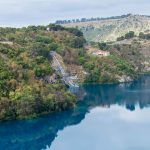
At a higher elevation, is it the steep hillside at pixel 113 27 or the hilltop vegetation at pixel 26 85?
the steep hillside at pixel 113 27

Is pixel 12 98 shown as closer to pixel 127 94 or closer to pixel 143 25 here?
pixel 127 94

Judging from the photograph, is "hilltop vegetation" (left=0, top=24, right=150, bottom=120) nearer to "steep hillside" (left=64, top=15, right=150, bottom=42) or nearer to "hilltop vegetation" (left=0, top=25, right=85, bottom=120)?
"hilltop vegetation" (left=0, top=25, right=85, bottom=120)

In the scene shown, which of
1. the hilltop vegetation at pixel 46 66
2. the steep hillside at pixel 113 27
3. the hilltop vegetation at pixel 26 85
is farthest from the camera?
the steep hillside at pixel 113 27

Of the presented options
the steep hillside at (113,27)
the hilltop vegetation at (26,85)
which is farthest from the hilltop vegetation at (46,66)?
the steep hillside at (113,27)

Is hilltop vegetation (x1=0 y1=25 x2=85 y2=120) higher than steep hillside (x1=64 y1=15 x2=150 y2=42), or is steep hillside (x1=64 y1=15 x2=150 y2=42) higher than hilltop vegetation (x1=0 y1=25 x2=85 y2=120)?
steep hillside (x1=64 y1=15 x2=150 y2=42)

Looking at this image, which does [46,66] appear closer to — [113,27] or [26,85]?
[26,85]

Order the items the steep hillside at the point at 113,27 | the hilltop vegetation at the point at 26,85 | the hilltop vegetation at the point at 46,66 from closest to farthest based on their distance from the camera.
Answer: the hilltop vegetation at the point at 26,85
the hilltop vegetation at the point at 46,66
the steep hillside at the point at 113,27

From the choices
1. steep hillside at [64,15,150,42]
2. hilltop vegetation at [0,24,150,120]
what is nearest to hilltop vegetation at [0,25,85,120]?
hilltop vegetation at [0,24,150,120]

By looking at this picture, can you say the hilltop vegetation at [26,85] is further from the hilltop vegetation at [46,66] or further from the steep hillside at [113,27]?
the steep hillside at [113,27]
